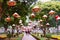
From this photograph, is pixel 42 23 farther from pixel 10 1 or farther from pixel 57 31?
pixel 10 1

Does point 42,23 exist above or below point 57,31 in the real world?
above

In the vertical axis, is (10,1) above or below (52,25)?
above

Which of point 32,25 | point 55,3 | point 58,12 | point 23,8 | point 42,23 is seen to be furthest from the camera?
point 32,25

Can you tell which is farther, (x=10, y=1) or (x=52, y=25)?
(x=52, y=25)

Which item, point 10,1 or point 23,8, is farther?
point 23,8

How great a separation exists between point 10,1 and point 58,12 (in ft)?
26.7

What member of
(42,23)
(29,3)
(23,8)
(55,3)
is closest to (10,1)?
(23,8)

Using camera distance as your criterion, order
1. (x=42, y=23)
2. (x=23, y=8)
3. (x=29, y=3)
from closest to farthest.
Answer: (x=23, y=8), (x=29, y=3), (x=42, y=23)

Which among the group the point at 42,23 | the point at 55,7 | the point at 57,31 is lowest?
the point at 57,31

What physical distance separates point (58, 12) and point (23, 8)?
6029 mm

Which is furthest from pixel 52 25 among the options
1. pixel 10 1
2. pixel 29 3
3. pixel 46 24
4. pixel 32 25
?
pixel 10 1

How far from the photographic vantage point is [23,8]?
5086 millimetres

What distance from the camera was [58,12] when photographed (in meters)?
10.9

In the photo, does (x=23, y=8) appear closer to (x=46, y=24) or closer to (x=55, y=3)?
(x=46, y=24)
